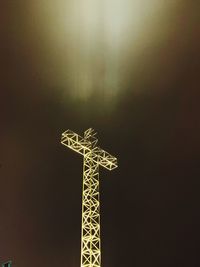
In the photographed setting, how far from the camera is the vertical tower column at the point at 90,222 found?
624 cm

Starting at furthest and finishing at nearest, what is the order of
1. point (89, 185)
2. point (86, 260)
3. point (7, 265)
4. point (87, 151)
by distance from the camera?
point (7, 265) → point (87, 151) → point (89, 185) → point (86, 260)

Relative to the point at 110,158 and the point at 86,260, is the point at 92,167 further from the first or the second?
the point at 86,260

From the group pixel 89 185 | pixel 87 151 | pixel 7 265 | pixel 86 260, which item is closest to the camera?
pixel 86 260

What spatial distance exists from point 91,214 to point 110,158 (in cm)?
180

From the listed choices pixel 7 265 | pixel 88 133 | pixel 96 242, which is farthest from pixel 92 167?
pixel 7 265

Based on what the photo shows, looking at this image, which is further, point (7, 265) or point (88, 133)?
point (7, 265)

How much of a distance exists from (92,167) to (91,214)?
1.17 m

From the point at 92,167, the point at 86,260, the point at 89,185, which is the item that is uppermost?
the point at 92,167

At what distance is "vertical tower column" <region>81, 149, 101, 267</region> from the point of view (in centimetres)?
624

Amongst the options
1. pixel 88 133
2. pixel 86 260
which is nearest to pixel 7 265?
pixel 86 260

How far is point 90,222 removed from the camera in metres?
6.42

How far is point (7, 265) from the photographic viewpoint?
916cm

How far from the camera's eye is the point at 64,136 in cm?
802

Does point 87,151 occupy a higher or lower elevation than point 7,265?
higher
